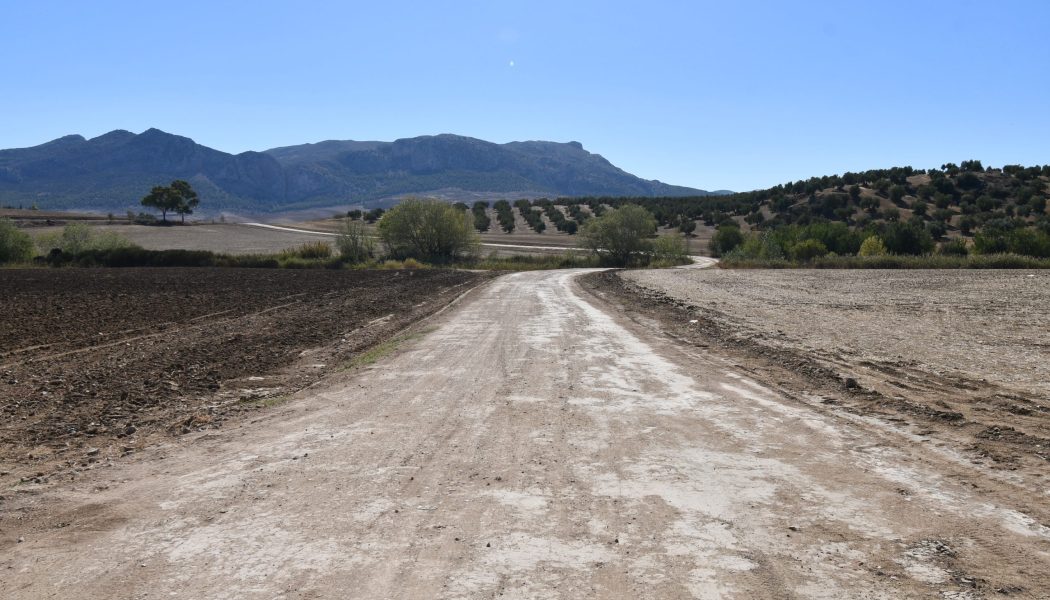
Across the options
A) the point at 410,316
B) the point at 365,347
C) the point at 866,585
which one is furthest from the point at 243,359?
the point at 866,585

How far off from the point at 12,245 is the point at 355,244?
26.8m

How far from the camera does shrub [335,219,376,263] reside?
59.0 metres

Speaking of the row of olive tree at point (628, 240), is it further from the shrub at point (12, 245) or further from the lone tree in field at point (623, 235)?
the shrub at point (12, 245)

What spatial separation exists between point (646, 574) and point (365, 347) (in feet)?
36.1

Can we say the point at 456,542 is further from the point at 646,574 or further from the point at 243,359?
the point at 243,359

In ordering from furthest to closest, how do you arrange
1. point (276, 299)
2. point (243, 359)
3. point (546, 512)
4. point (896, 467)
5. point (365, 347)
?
point (276, 299), point (365, 347), point (243, 359), point (896, 467), point (546, 512)

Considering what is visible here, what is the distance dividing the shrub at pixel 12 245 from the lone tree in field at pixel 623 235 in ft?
157

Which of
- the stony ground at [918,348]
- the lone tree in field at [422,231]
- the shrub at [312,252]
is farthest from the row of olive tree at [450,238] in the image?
the stony ground at [918,348]

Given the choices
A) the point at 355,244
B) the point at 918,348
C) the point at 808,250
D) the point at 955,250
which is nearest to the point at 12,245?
the point at 355,244

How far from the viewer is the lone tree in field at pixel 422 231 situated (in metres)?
61.7

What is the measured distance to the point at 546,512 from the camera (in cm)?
531

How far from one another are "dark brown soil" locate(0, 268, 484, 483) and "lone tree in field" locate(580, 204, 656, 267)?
3581cm

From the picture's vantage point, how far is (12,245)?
2178 inches

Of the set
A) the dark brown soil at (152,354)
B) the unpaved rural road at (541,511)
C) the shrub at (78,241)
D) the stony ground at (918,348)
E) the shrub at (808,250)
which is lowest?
the dark brown soil at (152,354)
